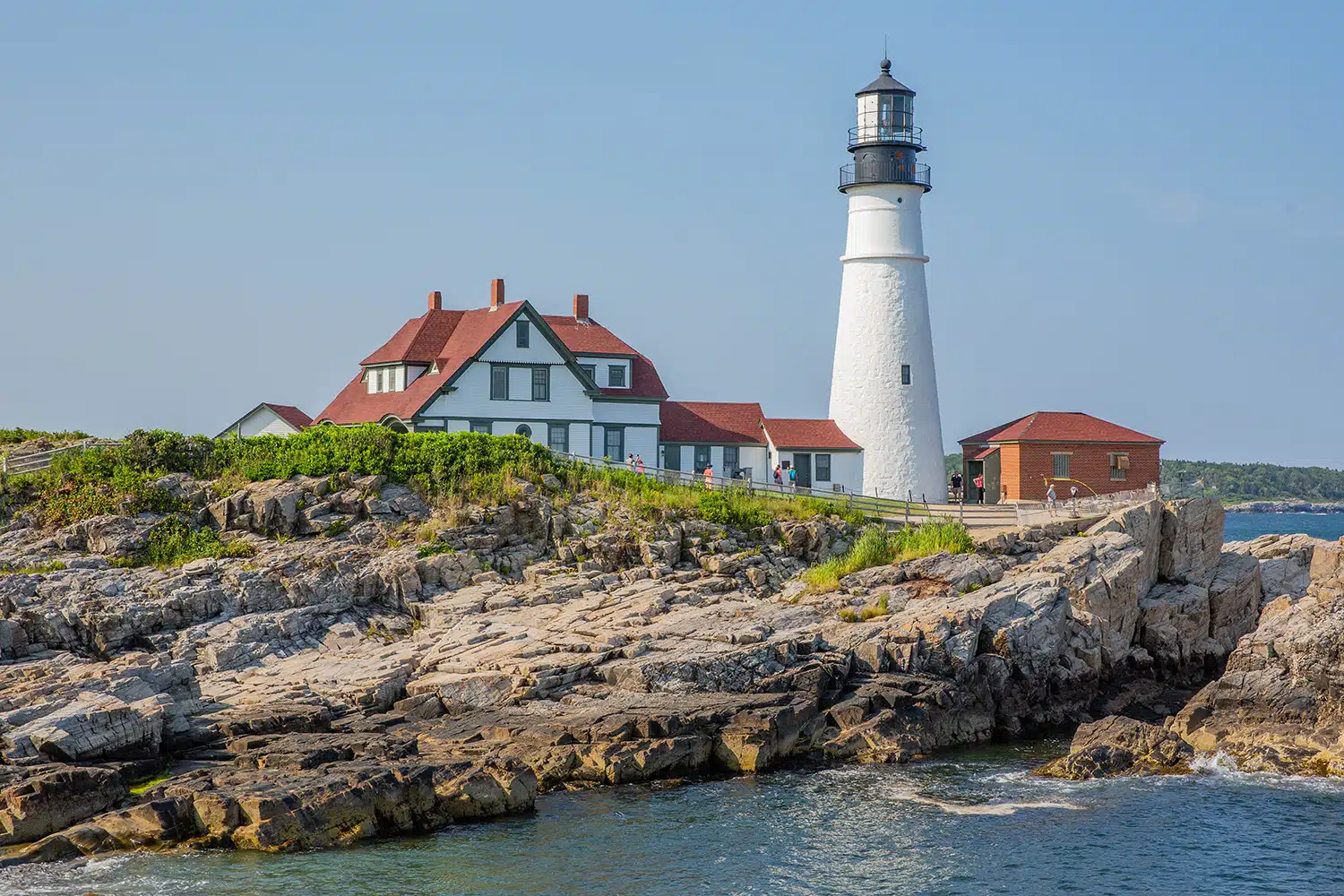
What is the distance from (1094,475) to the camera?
4597 cm

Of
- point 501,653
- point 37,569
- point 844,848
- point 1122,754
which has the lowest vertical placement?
point 844,848

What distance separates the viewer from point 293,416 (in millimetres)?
47188

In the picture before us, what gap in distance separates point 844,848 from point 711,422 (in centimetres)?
2688

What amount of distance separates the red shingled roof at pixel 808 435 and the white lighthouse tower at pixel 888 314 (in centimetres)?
47

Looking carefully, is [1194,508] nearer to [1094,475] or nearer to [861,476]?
[1094,475]

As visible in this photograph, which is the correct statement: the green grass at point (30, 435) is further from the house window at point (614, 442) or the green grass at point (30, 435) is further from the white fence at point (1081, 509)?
the white fence at point (1081, 509)

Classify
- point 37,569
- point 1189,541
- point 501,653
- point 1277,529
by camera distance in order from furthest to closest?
point 1277,529, point 1189,541, point 37,569, point 501,653

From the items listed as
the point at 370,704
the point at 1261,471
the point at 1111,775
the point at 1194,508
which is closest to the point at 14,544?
the point at 370,704

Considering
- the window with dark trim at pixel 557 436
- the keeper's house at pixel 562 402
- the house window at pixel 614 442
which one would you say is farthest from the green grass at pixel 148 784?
the house window at pixel 614 442

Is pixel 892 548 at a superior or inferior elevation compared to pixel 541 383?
inferior

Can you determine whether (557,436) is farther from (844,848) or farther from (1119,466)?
(844,848)

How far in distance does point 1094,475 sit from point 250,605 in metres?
26.0

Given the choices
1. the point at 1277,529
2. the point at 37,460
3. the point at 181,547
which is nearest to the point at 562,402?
the point at 181,547

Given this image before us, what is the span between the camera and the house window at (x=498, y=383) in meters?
43.6
